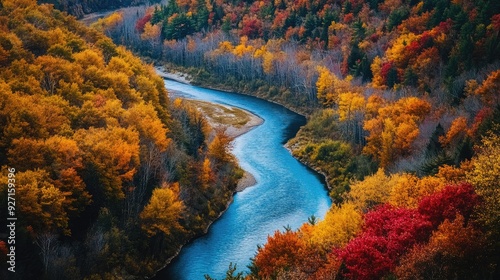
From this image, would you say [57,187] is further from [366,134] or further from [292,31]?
[292,31]

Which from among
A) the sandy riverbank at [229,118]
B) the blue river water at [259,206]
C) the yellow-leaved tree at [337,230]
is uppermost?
the yellow-leaved tree at [337,230]

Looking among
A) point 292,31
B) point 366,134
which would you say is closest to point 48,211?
point 366,134

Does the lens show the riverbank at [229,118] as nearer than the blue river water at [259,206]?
No

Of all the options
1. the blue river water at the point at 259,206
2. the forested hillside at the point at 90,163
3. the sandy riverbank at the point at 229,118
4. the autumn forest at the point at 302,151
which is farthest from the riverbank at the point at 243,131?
the forested hillside at the point at 90,163

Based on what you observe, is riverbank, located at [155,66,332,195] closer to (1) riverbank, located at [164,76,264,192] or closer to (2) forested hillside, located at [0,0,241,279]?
(1) riverbank, located at [164,76,264,192]

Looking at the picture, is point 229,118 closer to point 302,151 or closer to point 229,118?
point 229,118

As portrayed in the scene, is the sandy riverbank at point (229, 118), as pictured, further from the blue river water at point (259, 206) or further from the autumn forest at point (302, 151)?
the autumn forest at point (302, 151)
